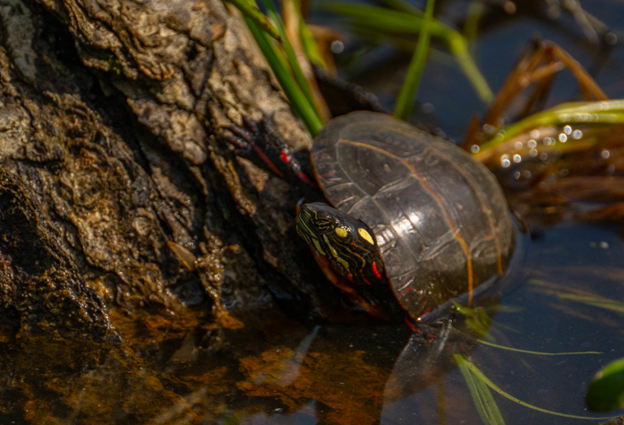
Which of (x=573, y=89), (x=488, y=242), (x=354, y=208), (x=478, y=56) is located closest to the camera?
(x=354, y=208)

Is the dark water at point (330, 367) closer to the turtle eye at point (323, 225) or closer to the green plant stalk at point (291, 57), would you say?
the turtle eye at point (323, 225)

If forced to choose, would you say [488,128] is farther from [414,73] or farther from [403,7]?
[403,7]

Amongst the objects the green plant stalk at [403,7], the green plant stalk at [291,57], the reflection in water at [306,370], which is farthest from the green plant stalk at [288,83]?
the green plant stalk at [403,7]

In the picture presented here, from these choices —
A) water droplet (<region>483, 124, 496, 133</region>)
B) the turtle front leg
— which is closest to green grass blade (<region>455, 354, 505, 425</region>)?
the turtle front leg

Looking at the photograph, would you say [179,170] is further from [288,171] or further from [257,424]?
[257,424]

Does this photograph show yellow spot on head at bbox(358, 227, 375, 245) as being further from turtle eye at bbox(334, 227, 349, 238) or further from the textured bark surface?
the textured bark surface

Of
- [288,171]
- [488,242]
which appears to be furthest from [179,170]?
[488,242]
